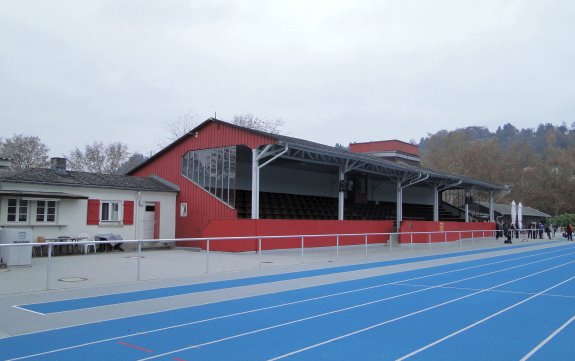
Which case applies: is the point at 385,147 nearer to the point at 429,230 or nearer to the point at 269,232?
the point at 429,230

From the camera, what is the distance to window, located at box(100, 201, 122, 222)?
75.7ft

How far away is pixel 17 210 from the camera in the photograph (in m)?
19.6

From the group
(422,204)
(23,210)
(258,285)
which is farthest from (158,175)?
(422,204)

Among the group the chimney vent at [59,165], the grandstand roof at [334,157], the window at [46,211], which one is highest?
the grandstand roof at [334,157]

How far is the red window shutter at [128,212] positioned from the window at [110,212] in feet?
A: 1.01

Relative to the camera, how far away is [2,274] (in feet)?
43.8

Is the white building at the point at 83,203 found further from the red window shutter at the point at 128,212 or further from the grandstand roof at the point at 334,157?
the grandstand roof at the point at 334,157

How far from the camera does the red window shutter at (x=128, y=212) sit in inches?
936

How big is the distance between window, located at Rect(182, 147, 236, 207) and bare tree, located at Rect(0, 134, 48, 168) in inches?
1138

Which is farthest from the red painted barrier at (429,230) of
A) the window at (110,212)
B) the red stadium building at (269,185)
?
the window at (110,212)

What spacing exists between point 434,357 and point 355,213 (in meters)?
27.6

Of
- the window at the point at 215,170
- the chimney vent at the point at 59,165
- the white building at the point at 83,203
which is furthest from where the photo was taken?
the window at the point at 215,170

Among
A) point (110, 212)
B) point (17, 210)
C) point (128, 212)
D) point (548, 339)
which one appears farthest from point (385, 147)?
point (548, 339)

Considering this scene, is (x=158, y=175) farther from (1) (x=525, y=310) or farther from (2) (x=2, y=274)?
(1) (x=525, y=310)
